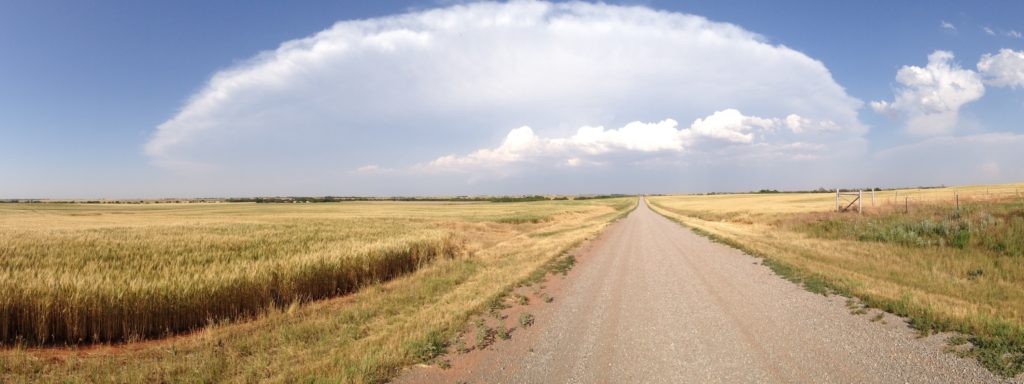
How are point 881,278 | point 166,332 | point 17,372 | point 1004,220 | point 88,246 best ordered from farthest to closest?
point 1004,220, point 88,246, point 881,278, point 166,332, point 17,372

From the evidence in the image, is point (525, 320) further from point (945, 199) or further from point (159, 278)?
point (945, 199)

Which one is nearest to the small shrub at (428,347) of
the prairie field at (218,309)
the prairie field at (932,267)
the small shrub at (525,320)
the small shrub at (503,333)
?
the prairie field at (218,309)

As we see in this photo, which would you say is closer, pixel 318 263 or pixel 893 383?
pixel 893 383

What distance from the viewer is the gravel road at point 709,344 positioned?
5.34 metres

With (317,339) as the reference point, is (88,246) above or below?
above

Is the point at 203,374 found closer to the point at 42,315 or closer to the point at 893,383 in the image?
the point at 42,315

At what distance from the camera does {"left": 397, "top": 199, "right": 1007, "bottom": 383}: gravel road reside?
17.5ft

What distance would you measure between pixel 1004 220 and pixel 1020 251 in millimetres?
5329

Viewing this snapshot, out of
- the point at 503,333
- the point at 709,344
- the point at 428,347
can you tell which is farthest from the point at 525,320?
the point at 709,344

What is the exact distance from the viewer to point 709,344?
252 inches

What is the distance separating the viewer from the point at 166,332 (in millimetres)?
8695

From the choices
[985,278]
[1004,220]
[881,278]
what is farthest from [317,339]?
[1004,220]

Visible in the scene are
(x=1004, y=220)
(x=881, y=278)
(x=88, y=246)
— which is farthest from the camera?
(x=1004, y=220)

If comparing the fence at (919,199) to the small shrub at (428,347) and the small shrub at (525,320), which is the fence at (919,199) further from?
the small shrub at (428,347)
